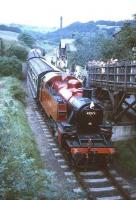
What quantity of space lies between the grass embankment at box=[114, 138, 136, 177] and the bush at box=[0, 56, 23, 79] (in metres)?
25.7

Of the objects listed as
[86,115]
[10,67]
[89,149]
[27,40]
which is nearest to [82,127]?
[86,115]

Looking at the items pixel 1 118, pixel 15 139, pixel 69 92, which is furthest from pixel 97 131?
pixel 1 118

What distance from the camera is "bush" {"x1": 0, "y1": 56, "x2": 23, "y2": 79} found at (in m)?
43.5

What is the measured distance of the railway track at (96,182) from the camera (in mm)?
13273

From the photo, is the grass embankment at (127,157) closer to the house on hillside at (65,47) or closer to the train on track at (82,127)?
the train on track at (82,127)

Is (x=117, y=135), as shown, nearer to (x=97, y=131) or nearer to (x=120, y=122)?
(x=120, y=122)

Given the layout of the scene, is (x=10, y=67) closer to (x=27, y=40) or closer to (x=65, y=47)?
(x=65, y=47)

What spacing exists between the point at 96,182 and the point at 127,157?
3.34m

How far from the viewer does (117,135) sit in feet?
66.6

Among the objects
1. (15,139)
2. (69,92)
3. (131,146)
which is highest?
(69,92)

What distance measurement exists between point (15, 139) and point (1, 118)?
168 inches

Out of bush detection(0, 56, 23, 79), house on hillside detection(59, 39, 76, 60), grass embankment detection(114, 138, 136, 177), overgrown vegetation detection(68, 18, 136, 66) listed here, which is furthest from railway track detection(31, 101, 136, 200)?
house on hillside detection(59, 39, 76, 60)

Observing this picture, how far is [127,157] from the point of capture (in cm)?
1759

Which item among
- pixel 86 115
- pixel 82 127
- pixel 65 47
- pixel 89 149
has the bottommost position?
pixel 89 149
